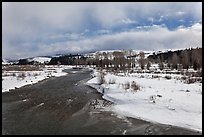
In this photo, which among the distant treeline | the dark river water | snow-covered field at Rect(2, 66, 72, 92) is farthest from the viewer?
the distant treeline

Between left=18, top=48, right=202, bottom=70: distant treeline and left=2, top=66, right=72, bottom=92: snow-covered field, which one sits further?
left=18, top=48, right=202, bottom=70: distant treeline

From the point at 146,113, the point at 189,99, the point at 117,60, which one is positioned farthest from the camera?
the point at 117,60

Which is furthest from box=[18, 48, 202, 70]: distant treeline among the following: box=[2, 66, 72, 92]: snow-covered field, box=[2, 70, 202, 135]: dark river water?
box=[2, 70, 202, 135]: dark river water

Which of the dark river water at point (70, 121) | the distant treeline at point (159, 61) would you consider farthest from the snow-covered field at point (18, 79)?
the distant treeline at point (159, 61)

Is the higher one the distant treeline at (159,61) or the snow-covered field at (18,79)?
the distant treeline at (159,61)

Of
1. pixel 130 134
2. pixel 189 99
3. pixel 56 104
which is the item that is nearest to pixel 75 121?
pixel 130 134

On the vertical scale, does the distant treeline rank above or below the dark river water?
above

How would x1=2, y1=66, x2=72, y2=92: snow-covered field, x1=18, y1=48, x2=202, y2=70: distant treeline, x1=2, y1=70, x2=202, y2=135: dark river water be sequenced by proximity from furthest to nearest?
x1=18, y1=48, x2=202, y2=70: distant treeline < x1=2, y1=66, x2=72, y2=92: snow-covered field < x1=2, y1=70, x2=202, y2=135: dark river water

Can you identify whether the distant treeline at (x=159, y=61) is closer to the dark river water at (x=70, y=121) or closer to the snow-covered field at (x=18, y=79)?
the snow-covered field at (x=18, y=79)

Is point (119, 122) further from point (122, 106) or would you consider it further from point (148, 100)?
point (148, 100)

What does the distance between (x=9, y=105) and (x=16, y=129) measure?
734cm

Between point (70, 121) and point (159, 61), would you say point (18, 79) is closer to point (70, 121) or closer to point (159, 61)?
point (70, 121)

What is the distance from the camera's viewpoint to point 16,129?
12.3 m

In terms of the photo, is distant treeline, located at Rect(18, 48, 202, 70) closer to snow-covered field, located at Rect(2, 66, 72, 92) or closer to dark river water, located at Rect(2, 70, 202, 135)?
snow-covered field, located at Rect(2, 66, 72, 92)
